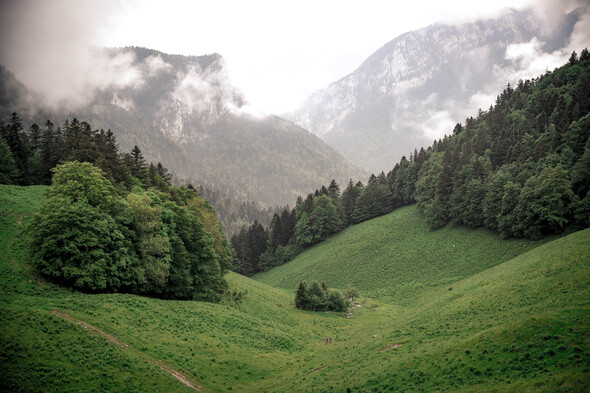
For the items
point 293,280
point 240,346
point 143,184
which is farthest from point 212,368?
point 293,280

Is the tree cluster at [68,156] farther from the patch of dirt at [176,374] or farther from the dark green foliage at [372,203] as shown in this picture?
the dark green foliage at [372,203]

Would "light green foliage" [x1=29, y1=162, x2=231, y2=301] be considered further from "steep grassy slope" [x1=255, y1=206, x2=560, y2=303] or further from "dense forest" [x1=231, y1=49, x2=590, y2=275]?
"dense forest" [x1=231, y1=49, x2=590, y2=275]

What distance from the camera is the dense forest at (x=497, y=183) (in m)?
59.2

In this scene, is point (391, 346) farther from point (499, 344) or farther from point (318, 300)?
point (318, 300)

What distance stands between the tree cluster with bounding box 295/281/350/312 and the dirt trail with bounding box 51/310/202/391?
117 ft

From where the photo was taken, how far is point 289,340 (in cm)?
4153

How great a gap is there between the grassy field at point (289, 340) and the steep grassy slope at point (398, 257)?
1481 centimetres


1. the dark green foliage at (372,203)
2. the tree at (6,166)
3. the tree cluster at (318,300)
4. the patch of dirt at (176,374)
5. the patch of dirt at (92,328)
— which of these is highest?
the tree at (6,166)

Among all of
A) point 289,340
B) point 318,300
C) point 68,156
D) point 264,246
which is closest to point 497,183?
point 318,300

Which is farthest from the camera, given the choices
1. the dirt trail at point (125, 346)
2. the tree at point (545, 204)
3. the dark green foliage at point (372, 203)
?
the dark green foliage at point (372, 203)

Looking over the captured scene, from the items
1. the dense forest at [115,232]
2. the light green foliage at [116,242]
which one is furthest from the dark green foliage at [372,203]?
the light green foliage at [116,242]

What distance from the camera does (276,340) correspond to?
1596 inches

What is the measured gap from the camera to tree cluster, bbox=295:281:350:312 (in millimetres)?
59344

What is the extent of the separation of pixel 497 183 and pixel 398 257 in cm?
2764
